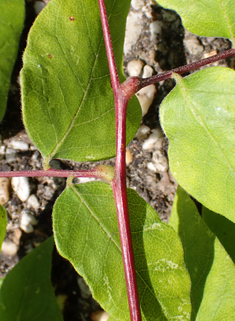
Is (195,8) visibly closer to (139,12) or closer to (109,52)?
(109,52)

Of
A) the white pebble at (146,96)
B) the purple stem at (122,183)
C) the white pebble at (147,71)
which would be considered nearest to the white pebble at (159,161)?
the white pebble at (146,96)

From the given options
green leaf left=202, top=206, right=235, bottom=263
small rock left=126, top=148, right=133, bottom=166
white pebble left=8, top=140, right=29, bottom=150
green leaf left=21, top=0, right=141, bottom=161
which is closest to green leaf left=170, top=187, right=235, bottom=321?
green leaf left=202, top=206, right=235, bottom=263

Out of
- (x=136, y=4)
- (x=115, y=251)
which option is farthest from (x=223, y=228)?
(x=136, y=4)

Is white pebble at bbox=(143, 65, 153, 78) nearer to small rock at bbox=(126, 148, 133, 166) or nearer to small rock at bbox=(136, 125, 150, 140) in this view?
small rock at bbox=(136, 125, 150, 140)

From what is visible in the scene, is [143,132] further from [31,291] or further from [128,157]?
[31,291]

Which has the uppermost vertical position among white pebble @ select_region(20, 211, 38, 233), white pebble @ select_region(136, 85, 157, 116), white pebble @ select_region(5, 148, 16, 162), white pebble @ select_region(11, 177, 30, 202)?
white pebble @ select_region(136, 85, 157, 116)
